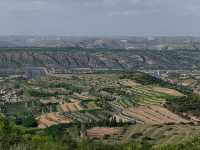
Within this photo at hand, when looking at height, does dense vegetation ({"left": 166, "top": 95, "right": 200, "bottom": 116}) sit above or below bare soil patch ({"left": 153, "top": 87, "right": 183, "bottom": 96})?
above

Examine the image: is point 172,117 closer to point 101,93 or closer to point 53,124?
point 53,124

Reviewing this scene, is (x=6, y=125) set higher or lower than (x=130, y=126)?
higher

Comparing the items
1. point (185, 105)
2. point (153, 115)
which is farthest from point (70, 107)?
point (185, 105)

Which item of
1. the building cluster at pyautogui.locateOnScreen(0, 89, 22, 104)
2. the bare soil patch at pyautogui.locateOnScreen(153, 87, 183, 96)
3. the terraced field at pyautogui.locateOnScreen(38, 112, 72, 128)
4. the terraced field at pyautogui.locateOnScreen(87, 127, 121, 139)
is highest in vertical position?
the terraced field at pyautogui.locateOnScreen(87, 127, 121, 139)

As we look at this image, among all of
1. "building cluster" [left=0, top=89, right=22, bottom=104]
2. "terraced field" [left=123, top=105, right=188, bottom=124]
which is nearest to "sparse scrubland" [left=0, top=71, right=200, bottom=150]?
"terraced field" [left=123, top=105, right=188, bottom=124]

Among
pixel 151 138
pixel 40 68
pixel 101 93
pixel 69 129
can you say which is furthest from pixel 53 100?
pixel 40 68

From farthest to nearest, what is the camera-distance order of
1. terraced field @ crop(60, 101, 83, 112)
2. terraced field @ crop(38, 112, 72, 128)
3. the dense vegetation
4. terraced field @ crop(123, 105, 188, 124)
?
1. the dense vegetation
2. terraced field @ crop(60, 101, 83, 112)
3. terraced field @ crop(123, 105, 188, 124)
4. terraced field @ crop(38, 112, 72, 128)

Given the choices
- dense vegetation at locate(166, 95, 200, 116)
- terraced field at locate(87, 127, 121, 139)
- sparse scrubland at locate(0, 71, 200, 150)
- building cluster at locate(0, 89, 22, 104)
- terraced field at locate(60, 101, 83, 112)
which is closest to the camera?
sparse scrubland at locate(0, 71, 200, 150)

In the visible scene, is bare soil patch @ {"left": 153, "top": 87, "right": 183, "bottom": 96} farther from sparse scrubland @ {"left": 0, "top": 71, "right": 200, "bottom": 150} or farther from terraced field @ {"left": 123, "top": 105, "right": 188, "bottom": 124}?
terraced field @ {"left": 123, "top": 105, "right": 188, "bottom": 124}

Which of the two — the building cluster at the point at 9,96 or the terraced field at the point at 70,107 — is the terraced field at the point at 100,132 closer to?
the terraced field at the point at 70,107

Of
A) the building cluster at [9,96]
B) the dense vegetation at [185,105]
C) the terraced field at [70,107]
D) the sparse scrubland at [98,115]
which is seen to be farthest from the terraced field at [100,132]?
the building cluster at [9,96]

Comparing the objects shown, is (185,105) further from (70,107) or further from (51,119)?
(51,119)
